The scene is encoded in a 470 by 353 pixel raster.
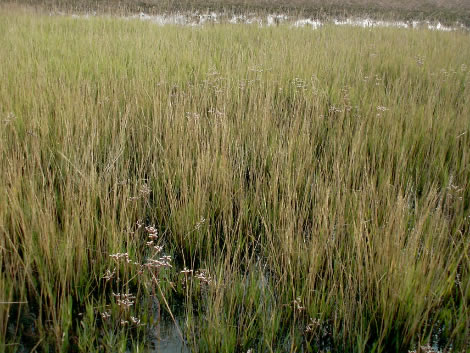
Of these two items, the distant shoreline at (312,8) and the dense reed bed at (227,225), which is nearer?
the dense reed bed at (227,225)

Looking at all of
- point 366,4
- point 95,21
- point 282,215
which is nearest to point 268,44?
point 95,21

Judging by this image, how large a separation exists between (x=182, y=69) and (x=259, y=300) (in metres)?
3.33

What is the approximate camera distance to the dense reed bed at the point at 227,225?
5.41ft

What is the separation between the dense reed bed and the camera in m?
1.65

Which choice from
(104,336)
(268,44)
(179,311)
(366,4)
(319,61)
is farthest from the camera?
(366,4)

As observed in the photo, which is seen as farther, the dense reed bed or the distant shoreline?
the distant shoreline

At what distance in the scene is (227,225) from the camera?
238 centimetres

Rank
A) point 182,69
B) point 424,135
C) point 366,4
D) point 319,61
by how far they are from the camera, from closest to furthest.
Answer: point 424,135 → point 182,69 → point 319,61 → point 366,4

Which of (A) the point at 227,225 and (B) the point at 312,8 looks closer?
(A) the point at 227,225

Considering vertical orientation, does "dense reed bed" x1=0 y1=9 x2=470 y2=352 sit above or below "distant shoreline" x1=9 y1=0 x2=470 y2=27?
below

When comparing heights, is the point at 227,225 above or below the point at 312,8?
below

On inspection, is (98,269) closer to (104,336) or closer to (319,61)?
(104,336)

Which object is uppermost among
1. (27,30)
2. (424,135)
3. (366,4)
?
(366,4)

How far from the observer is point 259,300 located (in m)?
1.81
